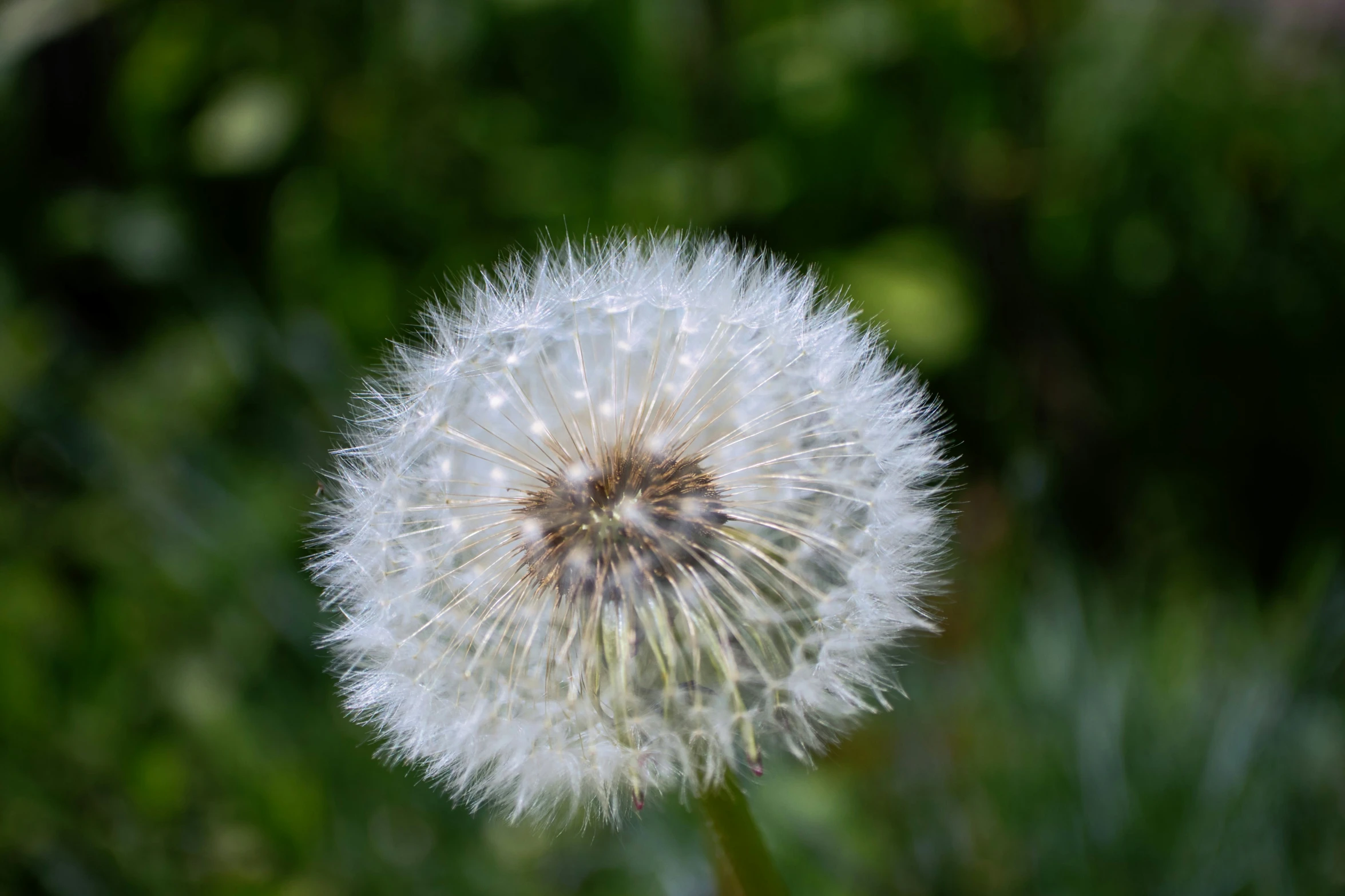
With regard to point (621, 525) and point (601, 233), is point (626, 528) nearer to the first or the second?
point (621, 525)

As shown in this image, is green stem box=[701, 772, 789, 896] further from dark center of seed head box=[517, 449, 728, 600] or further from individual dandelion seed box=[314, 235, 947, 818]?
dark center of seed head box=[517, 449, 728, 600]


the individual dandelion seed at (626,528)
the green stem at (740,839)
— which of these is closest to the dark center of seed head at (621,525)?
the individual dandelion seed at (626,528)

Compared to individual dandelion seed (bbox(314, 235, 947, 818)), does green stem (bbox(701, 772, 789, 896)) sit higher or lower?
lower

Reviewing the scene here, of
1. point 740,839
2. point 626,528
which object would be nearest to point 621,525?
point 626,528

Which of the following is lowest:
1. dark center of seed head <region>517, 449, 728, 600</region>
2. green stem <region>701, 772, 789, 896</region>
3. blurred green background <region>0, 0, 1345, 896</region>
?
green stem <region>701, 772, 789, 896</region>

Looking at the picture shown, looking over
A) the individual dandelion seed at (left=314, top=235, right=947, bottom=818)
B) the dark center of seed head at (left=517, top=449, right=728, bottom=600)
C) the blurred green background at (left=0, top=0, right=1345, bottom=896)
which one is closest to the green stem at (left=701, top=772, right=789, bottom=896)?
the individual dandelion seed at (left=314, top=235, right=947, bottom=818)
